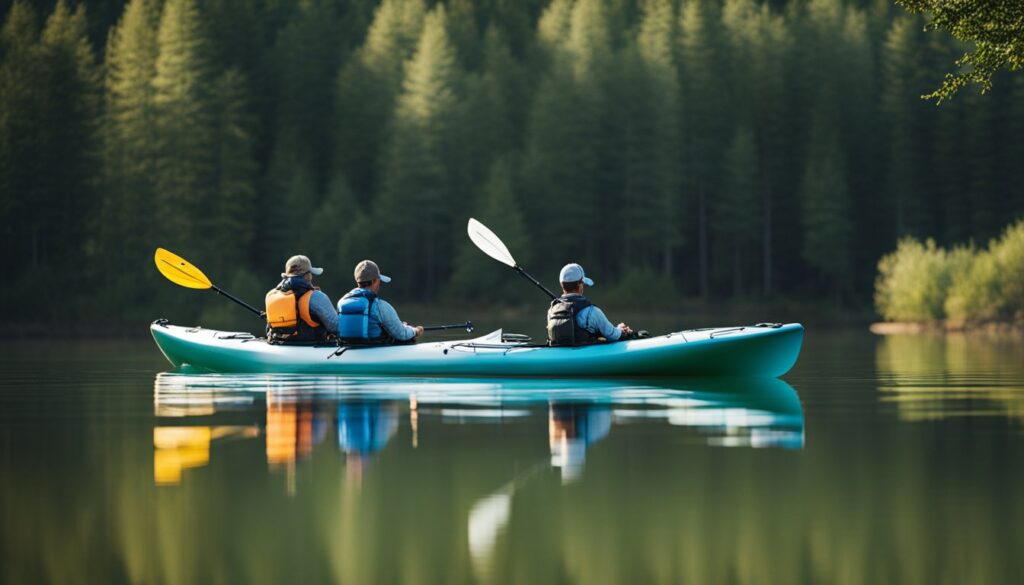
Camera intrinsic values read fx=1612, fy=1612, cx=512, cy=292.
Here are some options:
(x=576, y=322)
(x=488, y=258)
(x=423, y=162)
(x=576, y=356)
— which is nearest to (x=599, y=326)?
(x=576, y=322)

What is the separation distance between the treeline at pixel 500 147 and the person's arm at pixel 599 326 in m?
29.9

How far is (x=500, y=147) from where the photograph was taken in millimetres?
62781

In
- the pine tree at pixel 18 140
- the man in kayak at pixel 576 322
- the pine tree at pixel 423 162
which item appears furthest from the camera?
the pine tree at pixel 423 162

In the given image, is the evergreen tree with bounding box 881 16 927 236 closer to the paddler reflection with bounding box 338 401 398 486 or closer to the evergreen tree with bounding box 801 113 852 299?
the evergreen tree with bounding box 801 113 852 299

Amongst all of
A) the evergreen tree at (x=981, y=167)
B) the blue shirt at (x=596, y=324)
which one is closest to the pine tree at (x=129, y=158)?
the evergreen tree at (x=981, y=167)

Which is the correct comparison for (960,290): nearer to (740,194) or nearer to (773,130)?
(740,194)

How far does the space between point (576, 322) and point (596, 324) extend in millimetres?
222

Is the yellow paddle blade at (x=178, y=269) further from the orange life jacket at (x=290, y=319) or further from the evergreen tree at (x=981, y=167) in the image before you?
the evergreen tree at (x=981, y=167)

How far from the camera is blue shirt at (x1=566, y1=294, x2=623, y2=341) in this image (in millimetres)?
17688

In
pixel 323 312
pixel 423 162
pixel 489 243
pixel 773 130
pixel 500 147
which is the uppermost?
pixel 773 130

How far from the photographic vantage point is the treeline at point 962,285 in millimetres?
34000

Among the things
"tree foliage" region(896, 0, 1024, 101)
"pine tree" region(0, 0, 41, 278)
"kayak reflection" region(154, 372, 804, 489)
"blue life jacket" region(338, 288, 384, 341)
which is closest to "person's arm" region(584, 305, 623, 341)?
"kayak reflection" region(154, 372, 804, 489)

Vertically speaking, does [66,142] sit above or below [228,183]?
above

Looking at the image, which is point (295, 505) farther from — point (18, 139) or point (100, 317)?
point (18, 139)
